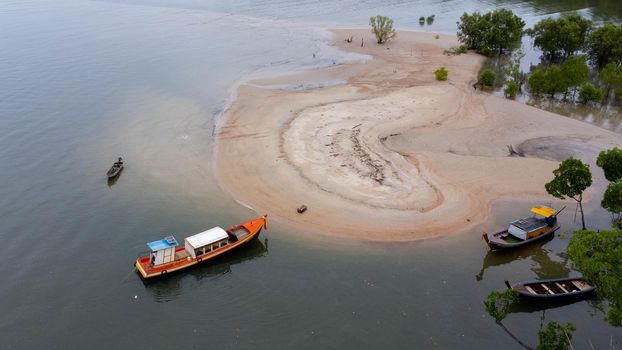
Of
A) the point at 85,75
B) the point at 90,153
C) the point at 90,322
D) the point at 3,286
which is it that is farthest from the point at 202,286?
the point at 85,75

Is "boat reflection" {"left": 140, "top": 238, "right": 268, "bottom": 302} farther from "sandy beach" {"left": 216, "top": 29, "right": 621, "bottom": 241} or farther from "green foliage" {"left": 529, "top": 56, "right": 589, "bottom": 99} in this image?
"green foliage" {"left": 529, "top": 56, "right": 589, "bottom": 99}

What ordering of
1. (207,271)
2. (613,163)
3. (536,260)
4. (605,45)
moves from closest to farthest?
(207,271) → (536,260) → (613,163) → (605,45)

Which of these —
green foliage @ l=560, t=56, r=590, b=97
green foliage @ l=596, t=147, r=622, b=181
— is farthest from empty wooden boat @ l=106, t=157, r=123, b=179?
green foliage @ l=560, t=56, r=590, b=97

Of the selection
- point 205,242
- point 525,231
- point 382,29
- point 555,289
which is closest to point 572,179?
point 525,231

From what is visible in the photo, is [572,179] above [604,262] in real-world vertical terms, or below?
below

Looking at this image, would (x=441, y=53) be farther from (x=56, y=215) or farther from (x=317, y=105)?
(x=56, y=215)

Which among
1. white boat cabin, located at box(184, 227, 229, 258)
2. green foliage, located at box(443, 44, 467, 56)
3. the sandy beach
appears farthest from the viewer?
green foliage, located at box(443, 44, 467, 56)

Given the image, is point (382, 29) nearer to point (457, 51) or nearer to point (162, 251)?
point (457, 51)
